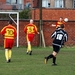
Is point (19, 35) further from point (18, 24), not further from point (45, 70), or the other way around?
point (45, 70)

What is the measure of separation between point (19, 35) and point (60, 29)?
18631mm

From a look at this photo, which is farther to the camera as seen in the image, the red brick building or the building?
the building

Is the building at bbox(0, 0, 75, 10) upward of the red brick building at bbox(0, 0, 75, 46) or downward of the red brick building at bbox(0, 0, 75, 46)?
upward

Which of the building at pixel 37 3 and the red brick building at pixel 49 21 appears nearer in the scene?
the red brick building at pixel 49 21

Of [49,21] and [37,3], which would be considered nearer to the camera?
[49,21]

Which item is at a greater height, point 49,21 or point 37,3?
point 37,3

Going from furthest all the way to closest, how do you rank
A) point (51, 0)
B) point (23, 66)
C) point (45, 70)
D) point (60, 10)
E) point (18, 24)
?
point (51, 0)
point (60, 10)
point (18, 24)
point (23, 66)
point (45, 70)

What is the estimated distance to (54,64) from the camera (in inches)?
833

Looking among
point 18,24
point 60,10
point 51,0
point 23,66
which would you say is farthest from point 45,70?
point 51,0

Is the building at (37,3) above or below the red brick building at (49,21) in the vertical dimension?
above

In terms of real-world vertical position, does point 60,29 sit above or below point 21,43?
above

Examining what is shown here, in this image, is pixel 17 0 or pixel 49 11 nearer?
pixel 49 11

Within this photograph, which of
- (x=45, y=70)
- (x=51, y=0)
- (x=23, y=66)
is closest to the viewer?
(x=45, y=70)

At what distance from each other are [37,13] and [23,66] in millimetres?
26463
